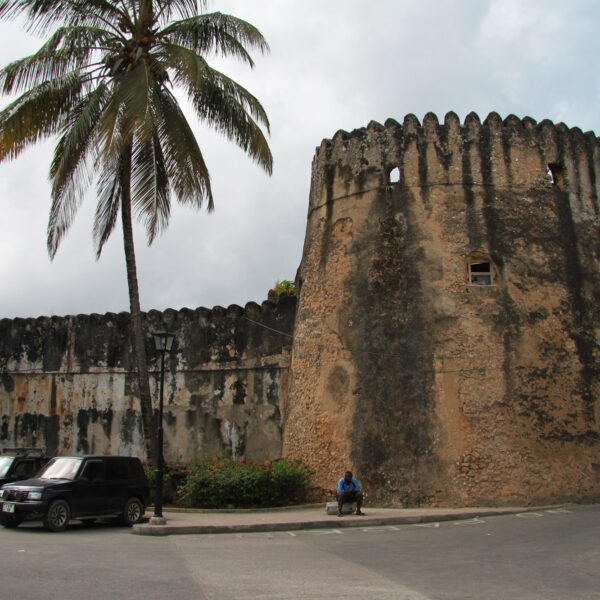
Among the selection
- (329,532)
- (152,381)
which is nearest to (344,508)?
(329,532)

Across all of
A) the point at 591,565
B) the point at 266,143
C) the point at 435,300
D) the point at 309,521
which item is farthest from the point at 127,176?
the point at 591,565

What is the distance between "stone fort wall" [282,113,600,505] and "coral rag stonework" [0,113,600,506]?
0.03m

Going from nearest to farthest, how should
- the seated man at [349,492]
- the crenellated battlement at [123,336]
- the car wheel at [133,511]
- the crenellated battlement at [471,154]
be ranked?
the car wheel at [133,511]
the seated man at [349,492]
the crenellated battlement at [471,154]
the crenellated battlement at [123,336]

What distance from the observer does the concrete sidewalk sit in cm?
1144

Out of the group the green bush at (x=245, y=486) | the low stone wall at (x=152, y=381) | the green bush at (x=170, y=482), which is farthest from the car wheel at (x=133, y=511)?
the low stone wall at (x=152, y=381)

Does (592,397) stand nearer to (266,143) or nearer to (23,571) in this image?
(266,143)

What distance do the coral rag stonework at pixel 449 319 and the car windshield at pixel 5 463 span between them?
Answer: 4.77m

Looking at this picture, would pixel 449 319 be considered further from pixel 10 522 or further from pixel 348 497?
pixel 10 522

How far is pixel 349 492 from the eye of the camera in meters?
12.9

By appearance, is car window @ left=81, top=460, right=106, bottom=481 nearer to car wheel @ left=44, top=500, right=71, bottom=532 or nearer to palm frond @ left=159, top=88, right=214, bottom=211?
car wheel @ left=44, top=500, right=71, bottom=532

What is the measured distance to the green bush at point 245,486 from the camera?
14180 millimetres

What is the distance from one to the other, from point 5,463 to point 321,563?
948cm

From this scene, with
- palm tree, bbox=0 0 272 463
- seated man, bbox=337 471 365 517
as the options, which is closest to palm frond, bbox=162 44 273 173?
palm tree, bbox=0 0 272 463

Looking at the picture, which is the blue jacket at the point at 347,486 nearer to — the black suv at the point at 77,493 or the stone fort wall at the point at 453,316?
the stone fort wall at the point at 453,316
